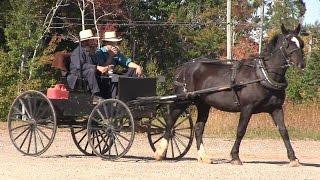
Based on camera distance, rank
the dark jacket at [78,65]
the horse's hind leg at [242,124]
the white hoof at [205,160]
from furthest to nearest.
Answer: the dark jacket at [78,65]
the white hoof at [205,160]
the horse's hind leg at [242,124]

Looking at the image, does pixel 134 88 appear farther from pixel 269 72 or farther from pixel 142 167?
pixel 269 72

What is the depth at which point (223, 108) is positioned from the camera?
40.7ft

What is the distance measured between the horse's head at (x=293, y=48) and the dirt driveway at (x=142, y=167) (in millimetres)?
1737

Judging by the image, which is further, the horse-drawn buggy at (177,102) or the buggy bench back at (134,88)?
the buggy bench back at (134,88)

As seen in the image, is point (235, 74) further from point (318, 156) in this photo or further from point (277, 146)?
point (277, 146)

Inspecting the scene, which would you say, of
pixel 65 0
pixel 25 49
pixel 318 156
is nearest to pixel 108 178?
pixel 318 156

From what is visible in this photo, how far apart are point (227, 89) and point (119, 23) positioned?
32967 millimetres

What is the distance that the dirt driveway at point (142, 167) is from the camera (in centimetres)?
1008

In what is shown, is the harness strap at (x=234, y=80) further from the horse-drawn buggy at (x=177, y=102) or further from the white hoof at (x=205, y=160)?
the white hoof at (x=205, y=160)

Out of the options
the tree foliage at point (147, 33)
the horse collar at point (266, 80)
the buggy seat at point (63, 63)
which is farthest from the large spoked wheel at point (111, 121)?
the tree foliage at point (147, 33)

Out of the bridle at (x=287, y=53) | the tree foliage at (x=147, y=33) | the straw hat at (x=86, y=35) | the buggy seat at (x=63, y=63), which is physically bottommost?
the tree foliage at (x=147, y=33)

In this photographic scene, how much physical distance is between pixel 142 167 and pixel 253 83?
2.38m

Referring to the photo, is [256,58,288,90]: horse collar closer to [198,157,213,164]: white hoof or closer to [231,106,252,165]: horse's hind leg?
[231,106,252,165]: horse's hind leg

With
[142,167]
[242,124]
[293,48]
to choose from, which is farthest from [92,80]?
[293,48]
